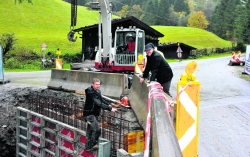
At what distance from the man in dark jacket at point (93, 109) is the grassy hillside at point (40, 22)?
42.4 metres

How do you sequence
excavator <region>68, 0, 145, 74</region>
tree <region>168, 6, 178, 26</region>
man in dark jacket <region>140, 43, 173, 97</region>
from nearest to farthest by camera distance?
1. man in dark jacket <region>140, 43, 173, 97</region>
2. excavator <region>68, 0, 145, 74</region>
3. tree <region>168, 6, 178, 26</region>

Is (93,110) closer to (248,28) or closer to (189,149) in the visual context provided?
(189,149)

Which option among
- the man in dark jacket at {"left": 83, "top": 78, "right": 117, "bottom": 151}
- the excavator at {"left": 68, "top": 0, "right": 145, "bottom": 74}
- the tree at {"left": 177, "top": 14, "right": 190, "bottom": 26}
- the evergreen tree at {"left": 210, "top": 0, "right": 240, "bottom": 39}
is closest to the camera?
the man in dark jacket at {"left": 83, "top": 78, "right": 117, "bottom": 151}

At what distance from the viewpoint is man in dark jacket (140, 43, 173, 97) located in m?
6.68

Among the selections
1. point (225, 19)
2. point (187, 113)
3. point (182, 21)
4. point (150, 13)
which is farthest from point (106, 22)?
point (182, 21)

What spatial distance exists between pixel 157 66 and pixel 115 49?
967 centimetres

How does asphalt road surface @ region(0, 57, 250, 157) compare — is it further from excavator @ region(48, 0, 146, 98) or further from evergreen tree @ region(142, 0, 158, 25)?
evergreen tree @ region(142, 0, 158, 25)

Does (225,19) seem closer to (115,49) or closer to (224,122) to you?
(115,49)

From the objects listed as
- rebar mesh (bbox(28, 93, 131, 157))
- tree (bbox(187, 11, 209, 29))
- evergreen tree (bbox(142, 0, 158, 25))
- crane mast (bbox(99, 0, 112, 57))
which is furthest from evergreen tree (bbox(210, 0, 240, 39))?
rebar mesh (bbox(28, 93, 131, 157))

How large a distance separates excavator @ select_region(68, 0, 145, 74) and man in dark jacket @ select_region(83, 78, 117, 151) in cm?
970

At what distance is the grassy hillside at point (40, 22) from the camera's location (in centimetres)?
5250

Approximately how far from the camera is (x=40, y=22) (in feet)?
236

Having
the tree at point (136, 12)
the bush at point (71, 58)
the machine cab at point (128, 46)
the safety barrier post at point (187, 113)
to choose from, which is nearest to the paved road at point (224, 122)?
the safety barrier post at point (187, 113)

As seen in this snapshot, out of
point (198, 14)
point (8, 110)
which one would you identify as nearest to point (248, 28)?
point (198, 14)
